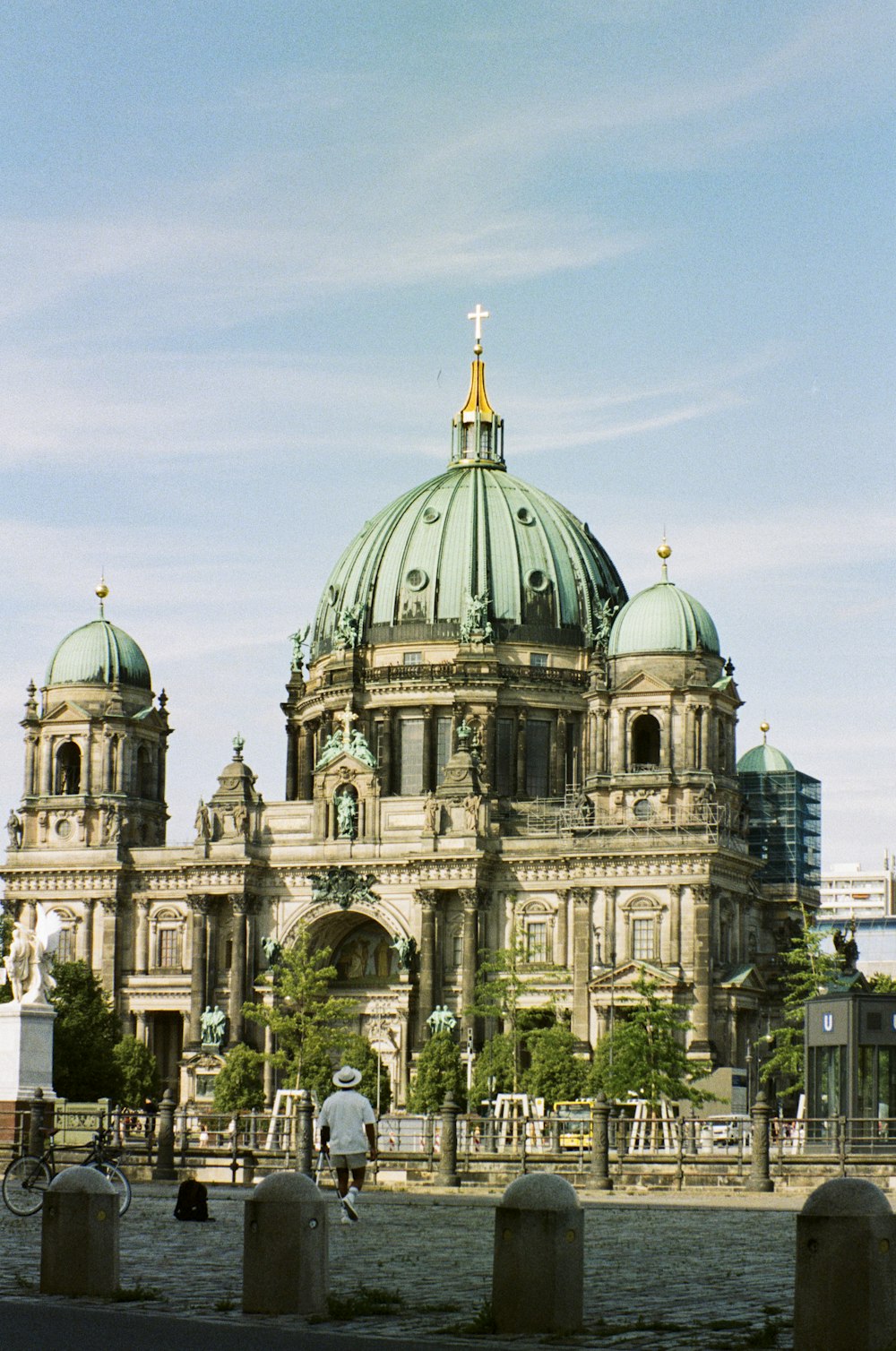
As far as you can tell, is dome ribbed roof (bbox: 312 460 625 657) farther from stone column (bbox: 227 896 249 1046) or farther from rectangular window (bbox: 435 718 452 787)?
stone column (bbox: 227 896 249 1046)

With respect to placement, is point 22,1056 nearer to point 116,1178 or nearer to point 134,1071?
point 116,1178

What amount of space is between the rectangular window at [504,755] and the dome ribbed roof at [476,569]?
16.9 feet

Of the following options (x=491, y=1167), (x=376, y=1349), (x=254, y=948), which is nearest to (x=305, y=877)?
(x=254, y=948)

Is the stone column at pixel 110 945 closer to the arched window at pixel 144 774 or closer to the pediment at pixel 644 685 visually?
the arched window at pixel 144 774

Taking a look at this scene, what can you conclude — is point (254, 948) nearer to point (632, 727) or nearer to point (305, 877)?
point (305, 877)

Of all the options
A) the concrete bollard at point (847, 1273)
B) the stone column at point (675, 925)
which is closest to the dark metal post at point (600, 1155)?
the concrete bollard at point (847, 1273)

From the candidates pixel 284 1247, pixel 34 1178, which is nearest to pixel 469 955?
pixel 34 1178

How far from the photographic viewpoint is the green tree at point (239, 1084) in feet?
392

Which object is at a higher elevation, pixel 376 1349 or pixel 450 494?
pixel 450 494

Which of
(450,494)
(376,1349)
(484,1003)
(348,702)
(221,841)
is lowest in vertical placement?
(376,1349)

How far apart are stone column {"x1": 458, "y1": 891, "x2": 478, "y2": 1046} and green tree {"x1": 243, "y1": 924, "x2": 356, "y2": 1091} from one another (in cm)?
600

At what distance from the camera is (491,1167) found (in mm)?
64562

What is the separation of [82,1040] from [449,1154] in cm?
6102

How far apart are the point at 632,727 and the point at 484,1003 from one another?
16.1 meters
